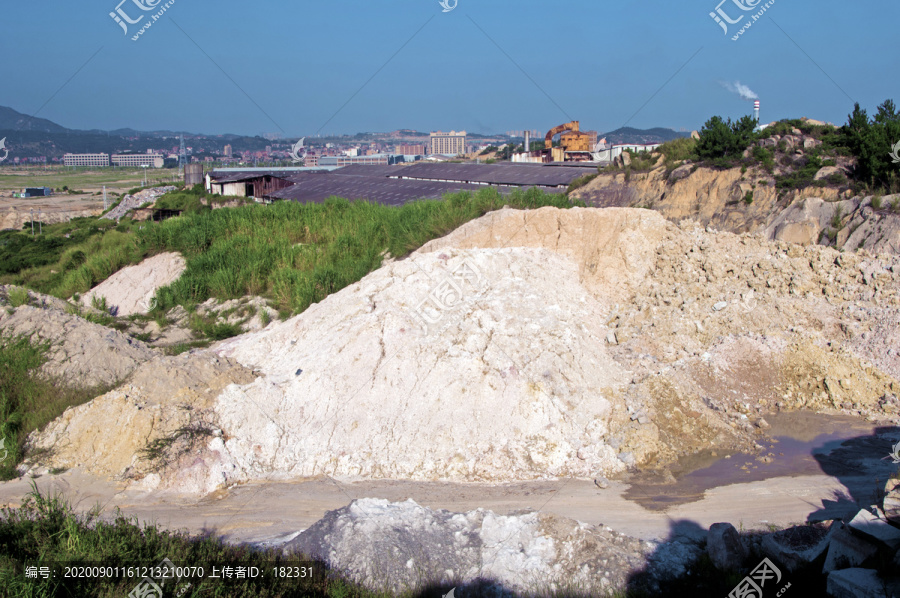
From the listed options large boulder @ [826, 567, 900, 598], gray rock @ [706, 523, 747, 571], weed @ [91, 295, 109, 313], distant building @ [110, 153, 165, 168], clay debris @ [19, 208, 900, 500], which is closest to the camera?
large boulder @ [826, 567, 900, 598]

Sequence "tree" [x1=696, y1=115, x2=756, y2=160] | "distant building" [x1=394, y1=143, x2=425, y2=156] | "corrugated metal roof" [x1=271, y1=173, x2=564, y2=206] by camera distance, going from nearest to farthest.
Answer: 1. "tree" [x1=696, y1=115, x2=756, y2=160]
2. "corrugated metal roof" [x1=271, y1=173, x2=564, y2=206]
3. "distant building" [x1=394, y1=143, x2=425, y2=156]

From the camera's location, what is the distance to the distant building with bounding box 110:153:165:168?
12975cm

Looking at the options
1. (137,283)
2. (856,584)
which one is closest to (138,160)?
(137,283)

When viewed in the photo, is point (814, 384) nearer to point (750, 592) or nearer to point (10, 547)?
point (750, 592)

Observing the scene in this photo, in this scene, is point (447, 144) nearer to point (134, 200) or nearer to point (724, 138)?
point (134, 200)

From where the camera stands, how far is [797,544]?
5316 mm

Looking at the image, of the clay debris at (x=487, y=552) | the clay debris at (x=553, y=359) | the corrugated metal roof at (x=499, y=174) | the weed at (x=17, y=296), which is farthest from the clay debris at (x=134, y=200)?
the clay debris at (x=487, y=552)

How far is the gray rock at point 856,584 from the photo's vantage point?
4.24 meters

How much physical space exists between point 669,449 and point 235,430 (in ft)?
19.3

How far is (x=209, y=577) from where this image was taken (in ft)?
15.5

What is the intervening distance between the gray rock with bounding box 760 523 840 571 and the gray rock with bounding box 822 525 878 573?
0.14 meters

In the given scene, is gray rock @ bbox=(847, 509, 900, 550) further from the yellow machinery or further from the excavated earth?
the yellow machinery

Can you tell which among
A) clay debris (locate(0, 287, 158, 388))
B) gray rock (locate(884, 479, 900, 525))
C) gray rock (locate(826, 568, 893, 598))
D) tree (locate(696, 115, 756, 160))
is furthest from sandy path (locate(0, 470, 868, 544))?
tree (locate(696, 115, 756, 160))

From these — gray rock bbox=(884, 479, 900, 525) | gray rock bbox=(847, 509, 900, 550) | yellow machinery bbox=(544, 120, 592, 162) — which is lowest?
gray rock bbox=(847, 509, 900, 550)
